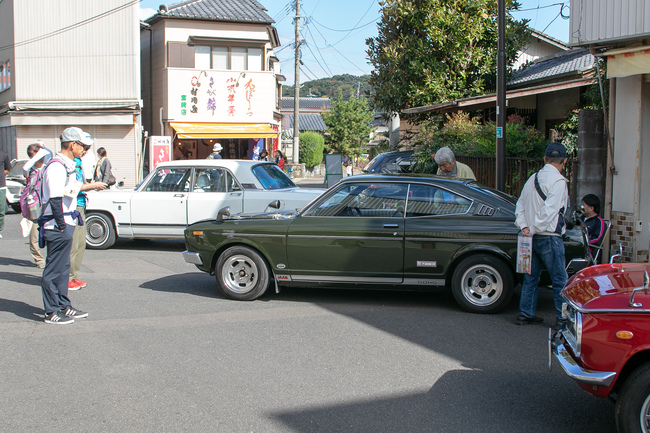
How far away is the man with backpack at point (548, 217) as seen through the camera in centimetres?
581

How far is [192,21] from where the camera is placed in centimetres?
2623

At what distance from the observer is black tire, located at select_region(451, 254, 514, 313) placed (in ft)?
21.0

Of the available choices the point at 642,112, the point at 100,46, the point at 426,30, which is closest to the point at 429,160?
the point at 426,30

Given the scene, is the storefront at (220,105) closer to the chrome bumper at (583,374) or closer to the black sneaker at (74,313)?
the black sneaker at (74,313)

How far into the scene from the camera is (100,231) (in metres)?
10.8

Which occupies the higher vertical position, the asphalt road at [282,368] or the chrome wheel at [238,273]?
the chrome wheel at [238,273]

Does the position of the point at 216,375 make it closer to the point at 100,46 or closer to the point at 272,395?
the point at 272,395

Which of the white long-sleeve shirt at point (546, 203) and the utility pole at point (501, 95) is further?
the utility pole at point (501, 95)

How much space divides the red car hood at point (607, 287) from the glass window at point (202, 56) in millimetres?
24230

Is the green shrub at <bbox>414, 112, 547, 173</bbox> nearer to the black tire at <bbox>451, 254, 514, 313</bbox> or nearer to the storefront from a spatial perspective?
the black tire at <bbox>451, 254, 514, 313</bbox>

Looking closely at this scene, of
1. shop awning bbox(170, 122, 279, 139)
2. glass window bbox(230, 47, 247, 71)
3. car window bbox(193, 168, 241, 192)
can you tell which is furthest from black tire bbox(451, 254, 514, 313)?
glass window bbox(230, 47, 247, 71)

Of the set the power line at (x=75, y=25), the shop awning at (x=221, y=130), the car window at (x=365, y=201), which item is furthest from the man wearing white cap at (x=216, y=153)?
the car window at (x=365, y=201)

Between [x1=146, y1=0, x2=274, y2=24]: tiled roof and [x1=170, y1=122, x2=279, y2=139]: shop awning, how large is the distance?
4501mm

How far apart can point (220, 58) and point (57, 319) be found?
2198cm
